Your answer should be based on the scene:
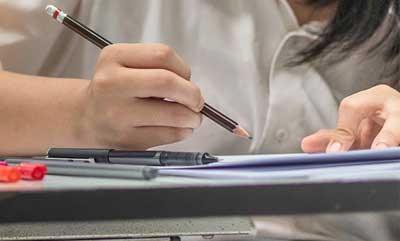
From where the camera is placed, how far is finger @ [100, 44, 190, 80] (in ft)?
1.57

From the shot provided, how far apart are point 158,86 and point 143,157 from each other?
72 mm

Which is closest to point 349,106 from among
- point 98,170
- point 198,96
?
point 198,96

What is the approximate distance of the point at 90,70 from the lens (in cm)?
76

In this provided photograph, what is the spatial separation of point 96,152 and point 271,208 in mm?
191

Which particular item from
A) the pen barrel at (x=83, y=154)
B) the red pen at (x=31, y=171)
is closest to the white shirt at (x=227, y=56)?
the pen barrel at (x=83, y=154)

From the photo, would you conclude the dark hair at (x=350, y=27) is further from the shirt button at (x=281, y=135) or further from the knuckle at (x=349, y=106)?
the knuckle at (x=349, y=106)

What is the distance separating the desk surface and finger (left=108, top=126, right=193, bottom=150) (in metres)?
0.24

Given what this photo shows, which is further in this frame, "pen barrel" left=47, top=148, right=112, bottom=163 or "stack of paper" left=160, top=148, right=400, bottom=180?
"pen barrel" left=47, top=148, right=112, bottom=163

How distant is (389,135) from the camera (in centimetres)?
50

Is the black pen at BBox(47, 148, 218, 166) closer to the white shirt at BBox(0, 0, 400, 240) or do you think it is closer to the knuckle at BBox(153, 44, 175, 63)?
the knuckle at BBox(153, 44, 175, 63)

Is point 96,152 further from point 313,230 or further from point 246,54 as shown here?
point 246,54

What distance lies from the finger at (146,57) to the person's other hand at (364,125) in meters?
0.12

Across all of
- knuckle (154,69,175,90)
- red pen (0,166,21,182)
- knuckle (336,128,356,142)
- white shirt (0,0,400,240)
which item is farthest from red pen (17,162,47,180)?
white shirt (0,0,400,240)

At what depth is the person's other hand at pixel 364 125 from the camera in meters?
0.49
